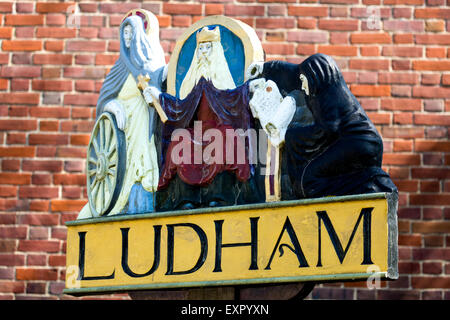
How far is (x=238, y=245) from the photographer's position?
6488 millimetres

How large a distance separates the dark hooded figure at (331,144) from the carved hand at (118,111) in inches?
51.4

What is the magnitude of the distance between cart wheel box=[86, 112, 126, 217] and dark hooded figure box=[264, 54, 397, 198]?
129 cm

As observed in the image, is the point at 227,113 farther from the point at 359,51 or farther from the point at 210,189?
the point at 359,51

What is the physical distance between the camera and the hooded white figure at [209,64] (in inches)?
272

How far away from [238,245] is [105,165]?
130cm

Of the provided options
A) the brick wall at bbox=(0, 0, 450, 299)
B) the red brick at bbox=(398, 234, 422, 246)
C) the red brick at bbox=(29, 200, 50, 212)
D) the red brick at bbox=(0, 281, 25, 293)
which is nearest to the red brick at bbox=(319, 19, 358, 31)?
the brick wall at bbox=(0, 0, 450, 299)

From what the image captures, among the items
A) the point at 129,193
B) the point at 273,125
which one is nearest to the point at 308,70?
the point at 273,125

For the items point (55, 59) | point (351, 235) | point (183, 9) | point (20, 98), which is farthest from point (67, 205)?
point (351, 235)

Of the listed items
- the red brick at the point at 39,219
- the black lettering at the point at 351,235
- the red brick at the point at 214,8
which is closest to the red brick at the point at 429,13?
the red brick at the point at 214,8

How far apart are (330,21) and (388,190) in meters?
2.98

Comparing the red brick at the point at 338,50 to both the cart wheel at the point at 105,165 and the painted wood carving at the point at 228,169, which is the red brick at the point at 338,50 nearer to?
the painted wood carving at the point at 228,169

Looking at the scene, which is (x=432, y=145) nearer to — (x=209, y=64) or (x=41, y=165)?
(x=209, y=64)

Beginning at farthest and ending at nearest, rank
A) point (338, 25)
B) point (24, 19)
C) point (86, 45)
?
point (24, 19), point (86, 45), point (338, 25)

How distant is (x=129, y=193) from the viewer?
7168mm
